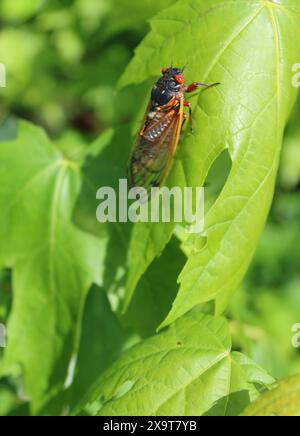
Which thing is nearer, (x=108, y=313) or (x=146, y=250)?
(x=146, y=250)

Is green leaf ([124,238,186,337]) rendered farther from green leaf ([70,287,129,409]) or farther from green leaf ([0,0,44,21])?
green leaf ([0,0,44,21])

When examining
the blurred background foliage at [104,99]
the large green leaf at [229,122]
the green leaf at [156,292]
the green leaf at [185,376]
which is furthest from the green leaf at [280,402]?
the blurred background foliage at [104,99]

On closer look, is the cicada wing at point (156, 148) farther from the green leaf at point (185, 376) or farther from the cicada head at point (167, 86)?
the green leaf at point (185, 376)

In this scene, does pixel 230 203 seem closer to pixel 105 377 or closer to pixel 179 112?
pixel 179 112

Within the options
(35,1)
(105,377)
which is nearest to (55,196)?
(105,377)

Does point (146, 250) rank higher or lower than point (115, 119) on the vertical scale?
lower
